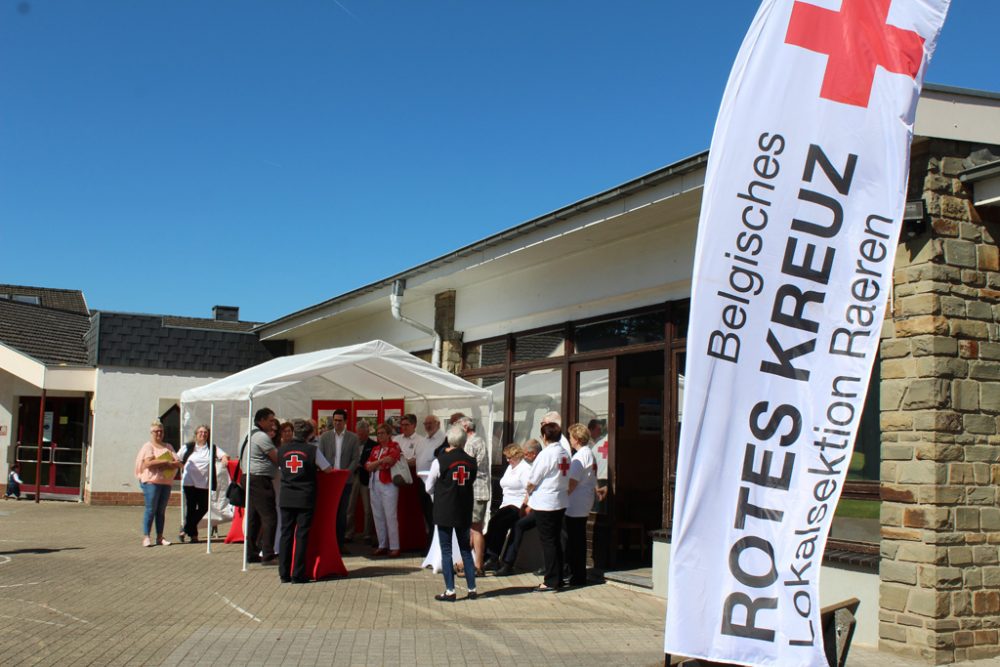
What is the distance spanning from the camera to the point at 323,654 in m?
6.65

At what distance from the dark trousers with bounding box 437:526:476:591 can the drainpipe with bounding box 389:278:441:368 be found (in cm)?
557

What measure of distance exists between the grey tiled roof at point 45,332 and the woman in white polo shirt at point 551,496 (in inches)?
528

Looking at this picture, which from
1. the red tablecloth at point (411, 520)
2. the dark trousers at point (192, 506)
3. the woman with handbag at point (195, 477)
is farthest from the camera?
the dark trousers at point (192, 506)

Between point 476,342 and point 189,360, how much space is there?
29.7ft

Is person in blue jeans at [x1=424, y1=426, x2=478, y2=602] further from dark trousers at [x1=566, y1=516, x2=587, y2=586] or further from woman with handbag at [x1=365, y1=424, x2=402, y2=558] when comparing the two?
woman with handbag at [x1=365, y1=424, x2=402, y2=558]

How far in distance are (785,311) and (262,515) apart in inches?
331

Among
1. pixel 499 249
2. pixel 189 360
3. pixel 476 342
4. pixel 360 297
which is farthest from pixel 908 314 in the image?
pixel 189 360

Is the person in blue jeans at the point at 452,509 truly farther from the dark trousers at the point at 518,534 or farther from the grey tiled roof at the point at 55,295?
the grey tiled roof at the point at 55,295

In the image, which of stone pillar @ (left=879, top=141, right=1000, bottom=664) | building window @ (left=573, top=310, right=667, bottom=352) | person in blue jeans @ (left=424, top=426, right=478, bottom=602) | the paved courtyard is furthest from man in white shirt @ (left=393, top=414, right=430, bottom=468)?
stone pillar @ (left=879, top=141, right=1000, bottom=664)

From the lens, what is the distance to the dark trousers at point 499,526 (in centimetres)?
1068

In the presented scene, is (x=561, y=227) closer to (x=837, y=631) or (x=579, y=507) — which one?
(x=579, y=507)

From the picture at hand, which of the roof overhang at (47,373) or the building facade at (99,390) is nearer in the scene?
the roof overhang at (47,373)

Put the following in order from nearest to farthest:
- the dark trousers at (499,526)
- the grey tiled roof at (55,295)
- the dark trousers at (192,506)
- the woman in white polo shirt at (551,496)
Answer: the woman in white polo shirt at (551,496) < the dark trousers at (499,526) < the dark trousers at (192,506) < the grey tiled roof at (55,295)

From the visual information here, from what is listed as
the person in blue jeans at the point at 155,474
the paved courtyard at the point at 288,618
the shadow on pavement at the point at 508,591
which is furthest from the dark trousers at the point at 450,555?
the person in blue jeans at the point at 155,474
